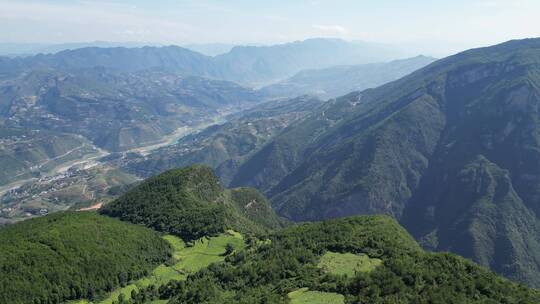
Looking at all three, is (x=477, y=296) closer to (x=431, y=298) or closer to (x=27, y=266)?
(x=431, y=298)

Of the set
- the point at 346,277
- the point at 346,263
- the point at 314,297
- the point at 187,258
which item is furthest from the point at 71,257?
the point at 346,277

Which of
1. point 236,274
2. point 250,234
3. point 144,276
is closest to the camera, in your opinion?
point 236,274

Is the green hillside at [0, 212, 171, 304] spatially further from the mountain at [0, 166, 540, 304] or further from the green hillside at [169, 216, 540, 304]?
the green hillside at [169, 216, 540, 304]

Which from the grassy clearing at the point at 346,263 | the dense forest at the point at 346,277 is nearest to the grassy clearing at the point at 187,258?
the dense forest at the point at 346,277

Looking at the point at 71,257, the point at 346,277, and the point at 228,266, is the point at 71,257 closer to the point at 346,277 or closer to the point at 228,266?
the point at 228,266

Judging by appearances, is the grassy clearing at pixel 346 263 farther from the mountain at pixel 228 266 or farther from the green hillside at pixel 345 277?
the green hillside at pixel 345 277

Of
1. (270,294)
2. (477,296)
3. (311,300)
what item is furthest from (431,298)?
(270,294)
